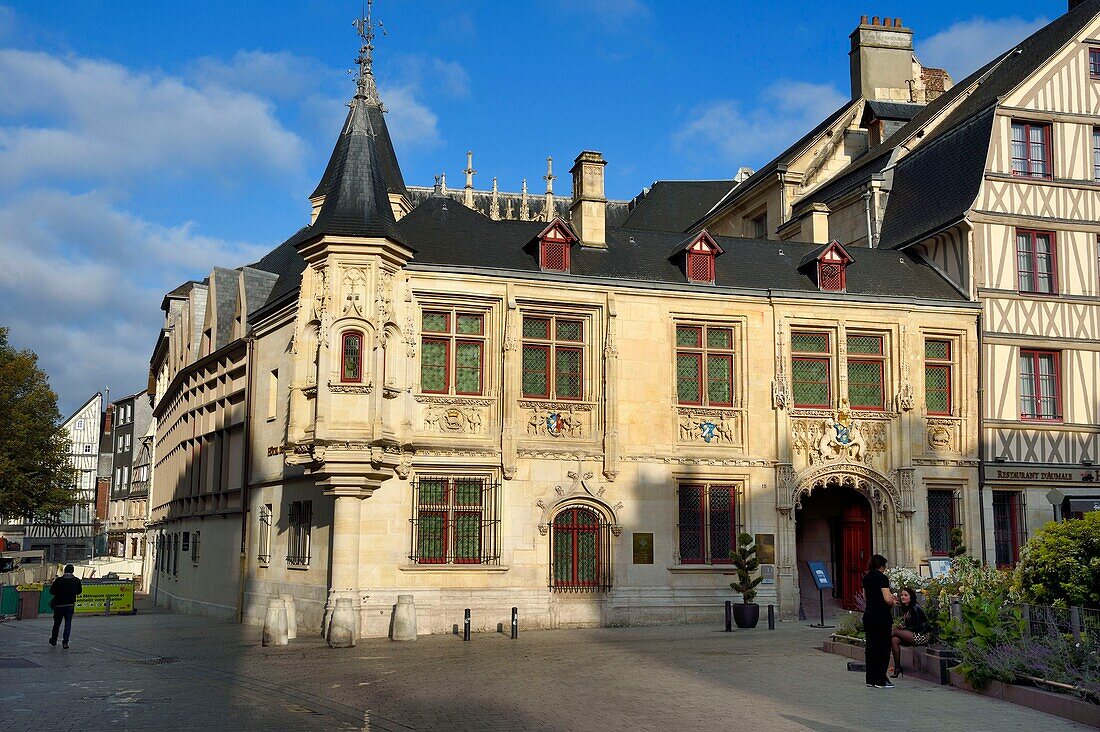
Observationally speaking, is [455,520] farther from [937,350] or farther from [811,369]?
[937,350]

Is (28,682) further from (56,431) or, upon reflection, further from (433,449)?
(56,431)

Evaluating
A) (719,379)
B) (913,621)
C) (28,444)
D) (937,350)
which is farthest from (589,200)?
(28,444)

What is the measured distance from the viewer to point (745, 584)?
22875 millimetres

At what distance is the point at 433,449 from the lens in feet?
75.4

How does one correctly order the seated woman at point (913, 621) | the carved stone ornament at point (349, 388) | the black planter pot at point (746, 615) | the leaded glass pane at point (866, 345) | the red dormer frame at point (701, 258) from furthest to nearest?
the leaded glass pane at point (866, 345), the red dormer frame at point (701, 258), the black planter pot at point (746, 615), the carved stone ornament at point (349, 388), the seated woman at point (913, 621)

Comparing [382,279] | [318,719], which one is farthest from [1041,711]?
[382,279]

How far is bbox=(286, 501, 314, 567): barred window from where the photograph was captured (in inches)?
933

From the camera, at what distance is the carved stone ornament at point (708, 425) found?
81.1 ft

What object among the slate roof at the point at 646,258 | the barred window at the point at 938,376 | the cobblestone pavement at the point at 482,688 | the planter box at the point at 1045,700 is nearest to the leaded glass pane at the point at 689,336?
the slate roof at the point at 646,258

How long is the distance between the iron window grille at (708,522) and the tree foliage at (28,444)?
3030cm

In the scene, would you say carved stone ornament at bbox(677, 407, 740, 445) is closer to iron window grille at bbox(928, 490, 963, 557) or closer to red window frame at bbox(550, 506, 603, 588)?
red window frame at bbox(550, 506, 603, 588)

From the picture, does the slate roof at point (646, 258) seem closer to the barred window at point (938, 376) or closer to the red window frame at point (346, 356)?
the barred window at point (938, 376)

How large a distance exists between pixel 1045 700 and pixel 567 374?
44.3ft

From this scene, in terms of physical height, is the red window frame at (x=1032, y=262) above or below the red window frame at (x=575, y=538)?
above
